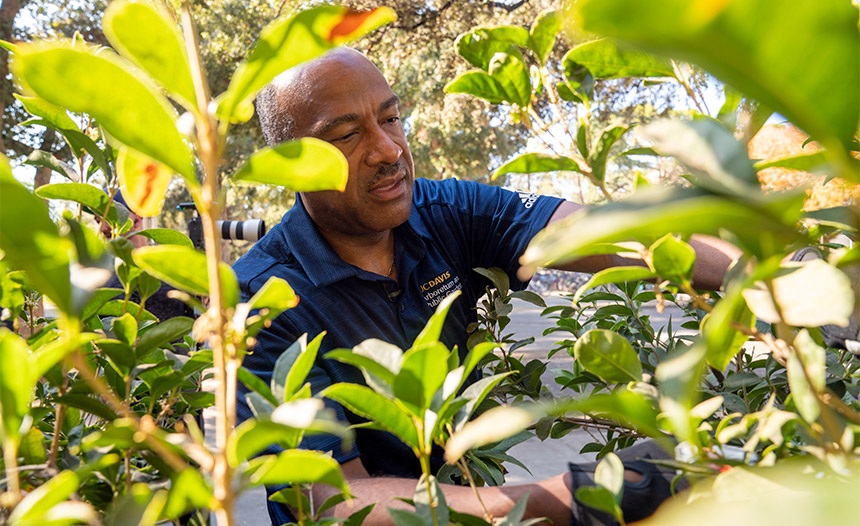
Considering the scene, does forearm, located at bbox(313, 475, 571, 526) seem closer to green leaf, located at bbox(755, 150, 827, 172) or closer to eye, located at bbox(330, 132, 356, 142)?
green leaf, located at bbox(755, 150, 827, 172)

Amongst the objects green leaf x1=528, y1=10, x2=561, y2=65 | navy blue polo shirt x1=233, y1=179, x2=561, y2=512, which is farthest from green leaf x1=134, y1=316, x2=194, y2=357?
navy blue polo shirt x1=233, y1=179, x2=561, y2=512

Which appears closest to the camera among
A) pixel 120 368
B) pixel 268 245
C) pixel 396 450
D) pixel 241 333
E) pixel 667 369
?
pixel 667 369

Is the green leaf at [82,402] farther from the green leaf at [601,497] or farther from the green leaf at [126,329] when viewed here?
the green leaf at [601,497]

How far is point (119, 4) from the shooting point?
39cm

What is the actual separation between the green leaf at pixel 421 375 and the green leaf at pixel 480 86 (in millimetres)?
347

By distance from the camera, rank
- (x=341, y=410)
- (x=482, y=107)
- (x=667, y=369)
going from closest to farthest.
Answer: (x=667, y=369) < (x=341, y=410) < (x=482, y=107)

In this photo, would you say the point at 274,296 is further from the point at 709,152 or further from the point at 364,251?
the point at 364,251

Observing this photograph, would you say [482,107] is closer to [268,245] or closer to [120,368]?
[268,245]

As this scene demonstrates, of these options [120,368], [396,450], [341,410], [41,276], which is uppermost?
[41,276]

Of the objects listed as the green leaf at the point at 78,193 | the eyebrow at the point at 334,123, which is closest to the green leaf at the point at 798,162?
the green leaf at the point at 78,193

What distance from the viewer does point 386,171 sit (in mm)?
1655

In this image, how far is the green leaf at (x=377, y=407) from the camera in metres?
0.51

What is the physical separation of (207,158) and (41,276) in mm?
139

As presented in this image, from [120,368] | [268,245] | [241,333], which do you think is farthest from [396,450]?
[241,333]
